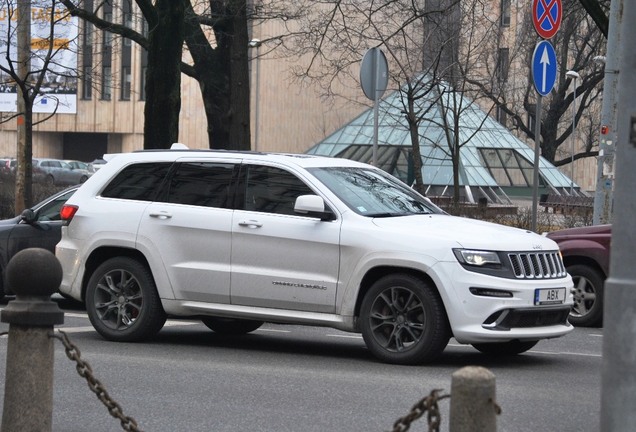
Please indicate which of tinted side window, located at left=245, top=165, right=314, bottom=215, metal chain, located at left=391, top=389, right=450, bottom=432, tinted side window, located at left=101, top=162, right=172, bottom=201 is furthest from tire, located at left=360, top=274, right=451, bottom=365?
metal chain, located at left=391, top=389, right=450, bottom=432

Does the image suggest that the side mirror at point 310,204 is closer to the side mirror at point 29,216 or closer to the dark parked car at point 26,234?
the dark parked car at point 26,234

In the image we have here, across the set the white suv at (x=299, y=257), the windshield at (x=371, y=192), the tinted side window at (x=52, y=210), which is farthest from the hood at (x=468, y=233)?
the tinted side window at (x=52, y=210)

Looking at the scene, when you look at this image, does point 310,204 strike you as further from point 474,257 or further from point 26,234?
point 26,234

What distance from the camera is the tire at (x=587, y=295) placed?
13594mm

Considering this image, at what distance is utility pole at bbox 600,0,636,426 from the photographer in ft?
15.0

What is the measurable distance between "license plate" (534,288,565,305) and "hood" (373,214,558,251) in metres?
0.35

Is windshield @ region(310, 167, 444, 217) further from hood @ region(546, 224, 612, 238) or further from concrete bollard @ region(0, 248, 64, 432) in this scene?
concrete bollard @ region(0, 248, 64, 432)

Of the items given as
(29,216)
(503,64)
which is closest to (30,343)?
(29,216)

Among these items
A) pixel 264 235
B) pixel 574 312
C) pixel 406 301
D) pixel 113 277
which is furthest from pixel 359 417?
pixel 574 312

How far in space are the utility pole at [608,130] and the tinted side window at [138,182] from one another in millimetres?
8533

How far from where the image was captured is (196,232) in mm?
10883

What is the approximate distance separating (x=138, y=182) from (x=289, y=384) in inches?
135

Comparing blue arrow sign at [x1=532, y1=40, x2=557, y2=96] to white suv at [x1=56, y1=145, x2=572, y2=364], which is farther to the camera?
blue arrow sign at [x1=532, y1=40, x2=557, y2=96]

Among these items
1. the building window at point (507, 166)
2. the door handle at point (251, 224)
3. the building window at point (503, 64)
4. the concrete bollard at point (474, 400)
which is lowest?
the concrete bollard at point (474, 400)
